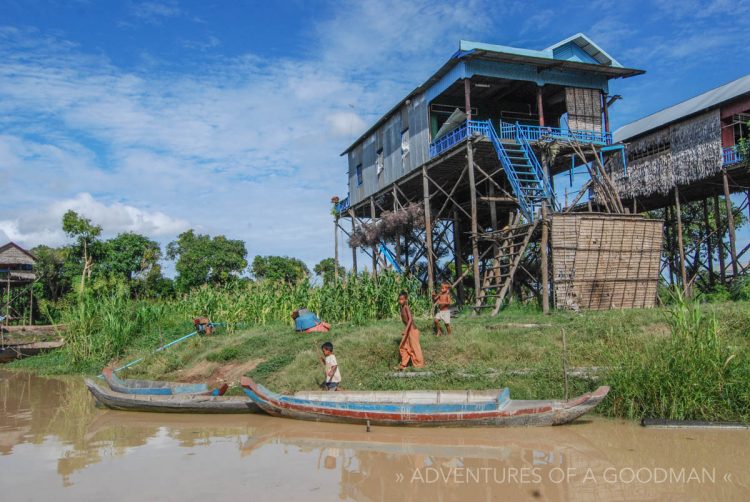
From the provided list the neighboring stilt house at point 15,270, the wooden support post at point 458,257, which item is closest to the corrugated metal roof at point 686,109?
the wooden support post at point 458,257

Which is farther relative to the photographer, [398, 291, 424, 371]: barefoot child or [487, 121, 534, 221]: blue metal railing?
[487, 121, 534, 221]: blue metal railing

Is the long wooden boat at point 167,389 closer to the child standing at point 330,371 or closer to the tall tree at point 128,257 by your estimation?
the child standing at point 330,371

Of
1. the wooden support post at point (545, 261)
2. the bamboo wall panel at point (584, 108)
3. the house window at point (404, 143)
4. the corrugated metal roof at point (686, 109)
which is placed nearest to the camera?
the wooden support post at point (545, 261)

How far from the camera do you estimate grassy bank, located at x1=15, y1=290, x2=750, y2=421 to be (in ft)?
22.8

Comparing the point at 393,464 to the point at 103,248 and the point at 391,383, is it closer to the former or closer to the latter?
the point at 391,383

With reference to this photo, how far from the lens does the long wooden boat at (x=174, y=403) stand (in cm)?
861

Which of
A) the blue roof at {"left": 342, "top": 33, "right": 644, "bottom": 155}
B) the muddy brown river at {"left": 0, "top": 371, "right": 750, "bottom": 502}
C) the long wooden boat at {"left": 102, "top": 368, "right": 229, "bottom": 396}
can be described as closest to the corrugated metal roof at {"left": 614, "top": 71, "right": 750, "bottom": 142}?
the blue roof at {"left": 342, "top": 33, "right": 644, "bottom": 155}

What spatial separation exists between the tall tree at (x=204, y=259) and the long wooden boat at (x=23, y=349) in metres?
12.2

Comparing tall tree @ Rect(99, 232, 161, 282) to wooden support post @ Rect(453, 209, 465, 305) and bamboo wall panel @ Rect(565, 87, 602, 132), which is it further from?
bamboo wall panel @ Rect(565, 87, 602, 132)

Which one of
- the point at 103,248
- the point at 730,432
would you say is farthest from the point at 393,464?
the point at 103,248

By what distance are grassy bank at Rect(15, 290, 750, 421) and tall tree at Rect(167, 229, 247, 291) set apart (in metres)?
20.0

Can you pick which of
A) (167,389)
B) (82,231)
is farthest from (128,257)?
(167,389)

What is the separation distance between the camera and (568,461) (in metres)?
5.77

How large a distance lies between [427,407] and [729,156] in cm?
1389
